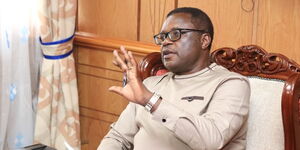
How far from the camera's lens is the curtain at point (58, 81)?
3.25 meters

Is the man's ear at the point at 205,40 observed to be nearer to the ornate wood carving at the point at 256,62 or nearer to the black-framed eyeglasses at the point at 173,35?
the black-framed eyeglasses at the point at 173,35

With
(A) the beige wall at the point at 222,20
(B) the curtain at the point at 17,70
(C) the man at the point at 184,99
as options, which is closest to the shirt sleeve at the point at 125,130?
(C) the man at the point at 184,99

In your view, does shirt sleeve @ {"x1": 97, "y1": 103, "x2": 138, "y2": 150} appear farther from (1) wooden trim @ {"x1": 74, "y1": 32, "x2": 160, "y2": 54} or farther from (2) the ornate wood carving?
(1) wooden trim @ {"x1": 74, "y1": 32, "x2": 160, "y2": 54}

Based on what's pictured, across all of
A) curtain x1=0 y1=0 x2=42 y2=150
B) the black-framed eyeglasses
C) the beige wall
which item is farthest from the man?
curtain x1=0 y1=0 x2=42 y2=150

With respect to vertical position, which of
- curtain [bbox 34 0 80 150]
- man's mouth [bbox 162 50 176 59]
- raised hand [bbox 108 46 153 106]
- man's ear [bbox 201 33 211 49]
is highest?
man's ear [bbox 201 33 211 49]

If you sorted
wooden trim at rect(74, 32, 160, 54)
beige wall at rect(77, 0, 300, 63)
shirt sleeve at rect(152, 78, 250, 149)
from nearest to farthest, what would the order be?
shirt sleeve at rect(152, 78, 250, 149) < beige wall at rect(77, 0, 300, 63) < wooden trim at rect(74, 32, 160, 54)

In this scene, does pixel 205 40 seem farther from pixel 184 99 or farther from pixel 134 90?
pixel 134 90

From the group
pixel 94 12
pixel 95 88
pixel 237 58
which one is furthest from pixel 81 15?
pixel 237 58

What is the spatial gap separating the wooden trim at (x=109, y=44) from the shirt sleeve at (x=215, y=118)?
108cm

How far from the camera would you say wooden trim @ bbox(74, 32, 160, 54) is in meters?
3.07

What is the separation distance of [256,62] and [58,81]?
4.95 ft

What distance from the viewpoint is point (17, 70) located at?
3.19 metres

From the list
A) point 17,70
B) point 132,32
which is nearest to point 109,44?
point 132,32

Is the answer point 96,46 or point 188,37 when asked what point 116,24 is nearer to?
point 96,46
